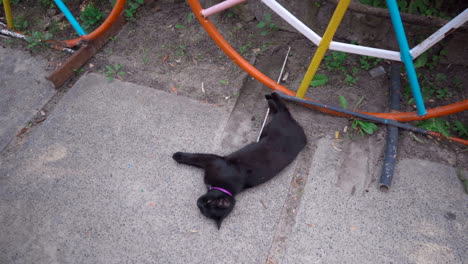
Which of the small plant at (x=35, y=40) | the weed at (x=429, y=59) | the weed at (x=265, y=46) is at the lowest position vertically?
the weed at (x=429, y=59)

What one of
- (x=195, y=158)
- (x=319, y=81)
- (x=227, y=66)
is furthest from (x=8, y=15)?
(x=319, y=81)

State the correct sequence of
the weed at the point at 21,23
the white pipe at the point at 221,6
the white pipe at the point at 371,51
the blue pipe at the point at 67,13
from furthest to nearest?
the weed at the point at 21,23 < the blue pipe at the point at 67,13 < the white pipe at the point at 221,6 < the white pipe at the point at 371,51

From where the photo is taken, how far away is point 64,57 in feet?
9.30

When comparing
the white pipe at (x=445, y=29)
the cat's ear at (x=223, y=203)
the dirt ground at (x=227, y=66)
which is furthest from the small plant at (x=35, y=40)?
the white pipe at (x=445, y=29)

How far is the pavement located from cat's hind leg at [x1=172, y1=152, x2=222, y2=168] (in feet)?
Answer: 0.19

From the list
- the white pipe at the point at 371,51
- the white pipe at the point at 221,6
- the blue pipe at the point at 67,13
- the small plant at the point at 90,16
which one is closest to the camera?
the white pipe at the point at 371,51

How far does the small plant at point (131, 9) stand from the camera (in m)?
3.00

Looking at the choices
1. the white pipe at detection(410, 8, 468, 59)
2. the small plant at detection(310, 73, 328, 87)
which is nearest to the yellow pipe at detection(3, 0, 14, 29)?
the small plant at detection(310, 73, 328, 87)

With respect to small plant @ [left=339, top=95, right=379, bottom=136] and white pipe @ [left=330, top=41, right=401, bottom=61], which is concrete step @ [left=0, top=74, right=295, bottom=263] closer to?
small plant @ [left=339, top=95, right=379, bottom=136]

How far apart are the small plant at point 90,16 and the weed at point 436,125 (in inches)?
120

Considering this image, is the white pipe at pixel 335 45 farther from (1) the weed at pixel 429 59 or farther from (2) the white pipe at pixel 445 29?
(1) the weed at pixel 429 59

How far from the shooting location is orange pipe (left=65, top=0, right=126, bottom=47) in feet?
7.96

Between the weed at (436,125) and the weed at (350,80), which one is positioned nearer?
the weed at (436,125)

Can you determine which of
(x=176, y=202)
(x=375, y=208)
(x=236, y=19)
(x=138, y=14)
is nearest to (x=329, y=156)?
(x=375, y=208)
